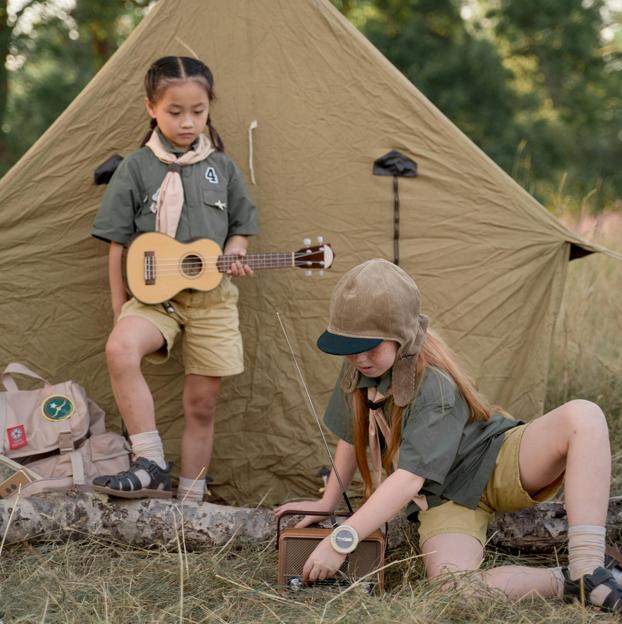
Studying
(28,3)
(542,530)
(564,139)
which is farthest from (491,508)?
(564,139)

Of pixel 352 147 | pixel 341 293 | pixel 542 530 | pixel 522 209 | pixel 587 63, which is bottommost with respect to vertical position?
pixel 542 530

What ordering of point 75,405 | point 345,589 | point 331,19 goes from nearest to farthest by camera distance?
point 345,589 < point 75,405 < point 331,19

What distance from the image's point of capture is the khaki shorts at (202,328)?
3.36m

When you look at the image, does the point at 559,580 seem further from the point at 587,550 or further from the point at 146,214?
the point at 146,214

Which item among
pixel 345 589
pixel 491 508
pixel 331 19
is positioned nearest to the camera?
pixel 345 589

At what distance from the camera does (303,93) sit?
3695 mm

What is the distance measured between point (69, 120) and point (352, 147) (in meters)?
1.06

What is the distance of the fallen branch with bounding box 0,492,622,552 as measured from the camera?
290 cm

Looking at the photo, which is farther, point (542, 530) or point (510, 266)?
Result: point (510, 266)

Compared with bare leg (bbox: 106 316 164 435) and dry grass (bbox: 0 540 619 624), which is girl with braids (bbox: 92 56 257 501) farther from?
dry grass (bbox: 0 540 619 624)

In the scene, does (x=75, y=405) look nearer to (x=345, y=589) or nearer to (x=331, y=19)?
(x=345, y=589)

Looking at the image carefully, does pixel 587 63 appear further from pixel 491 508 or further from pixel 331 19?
pixel 491 508

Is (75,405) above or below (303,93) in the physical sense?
below

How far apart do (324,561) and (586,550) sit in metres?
0.67
